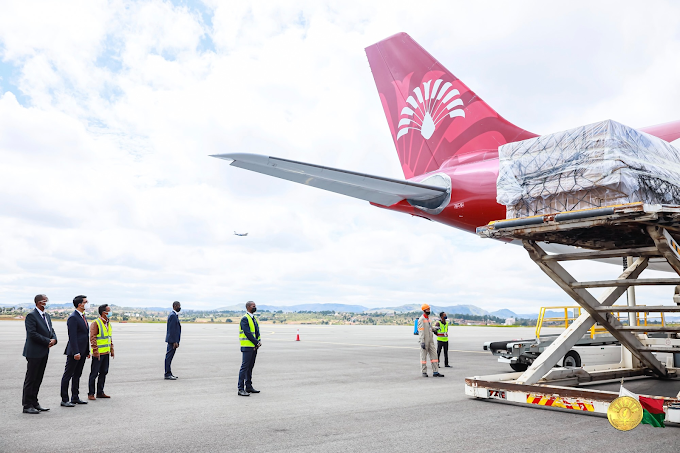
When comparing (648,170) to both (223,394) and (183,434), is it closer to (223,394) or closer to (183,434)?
(183,434)

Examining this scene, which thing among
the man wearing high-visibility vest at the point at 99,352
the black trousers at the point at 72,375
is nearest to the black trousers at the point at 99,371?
the man wearing high-visibility vest at the point at 99,352

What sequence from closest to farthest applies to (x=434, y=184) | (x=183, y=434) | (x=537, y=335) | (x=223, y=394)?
Result: 1. (x=183, y=434)
2. (x=223, y=394)
3. (x=537, y=335)
4. (x=434, y=184)

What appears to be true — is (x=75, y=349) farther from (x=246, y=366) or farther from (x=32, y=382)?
(x=246, y=366)

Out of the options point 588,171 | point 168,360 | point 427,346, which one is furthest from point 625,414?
point 168,360

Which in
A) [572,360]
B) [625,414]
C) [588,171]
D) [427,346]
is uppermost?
[588,171]

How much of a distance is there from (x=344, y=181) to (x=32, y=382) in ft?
23.4

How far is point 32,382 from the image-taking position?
8.32m

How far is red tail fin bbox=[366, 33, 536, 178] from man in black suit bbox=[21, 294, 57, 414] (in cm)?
1123

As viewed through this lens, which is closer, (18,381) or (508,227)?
(508,227)

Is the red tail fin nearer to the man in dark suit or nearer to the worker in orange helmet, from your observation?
the worker in orange helmet

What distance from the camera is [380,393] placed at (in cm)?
1012

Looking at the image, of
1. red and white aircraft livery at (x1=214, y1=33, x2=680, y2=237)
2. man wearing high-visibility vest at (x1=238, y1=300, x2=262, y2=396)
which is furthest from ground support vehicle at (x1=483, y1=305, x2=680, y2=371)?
man wearing high-visibility vest at (x1=238, y1=300, x2=262, y2=396)

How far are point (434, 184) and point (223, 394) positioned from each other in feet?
25.9

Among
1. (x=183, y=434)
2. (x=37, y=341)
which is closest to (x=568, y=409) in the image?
(x=183, y=434)
